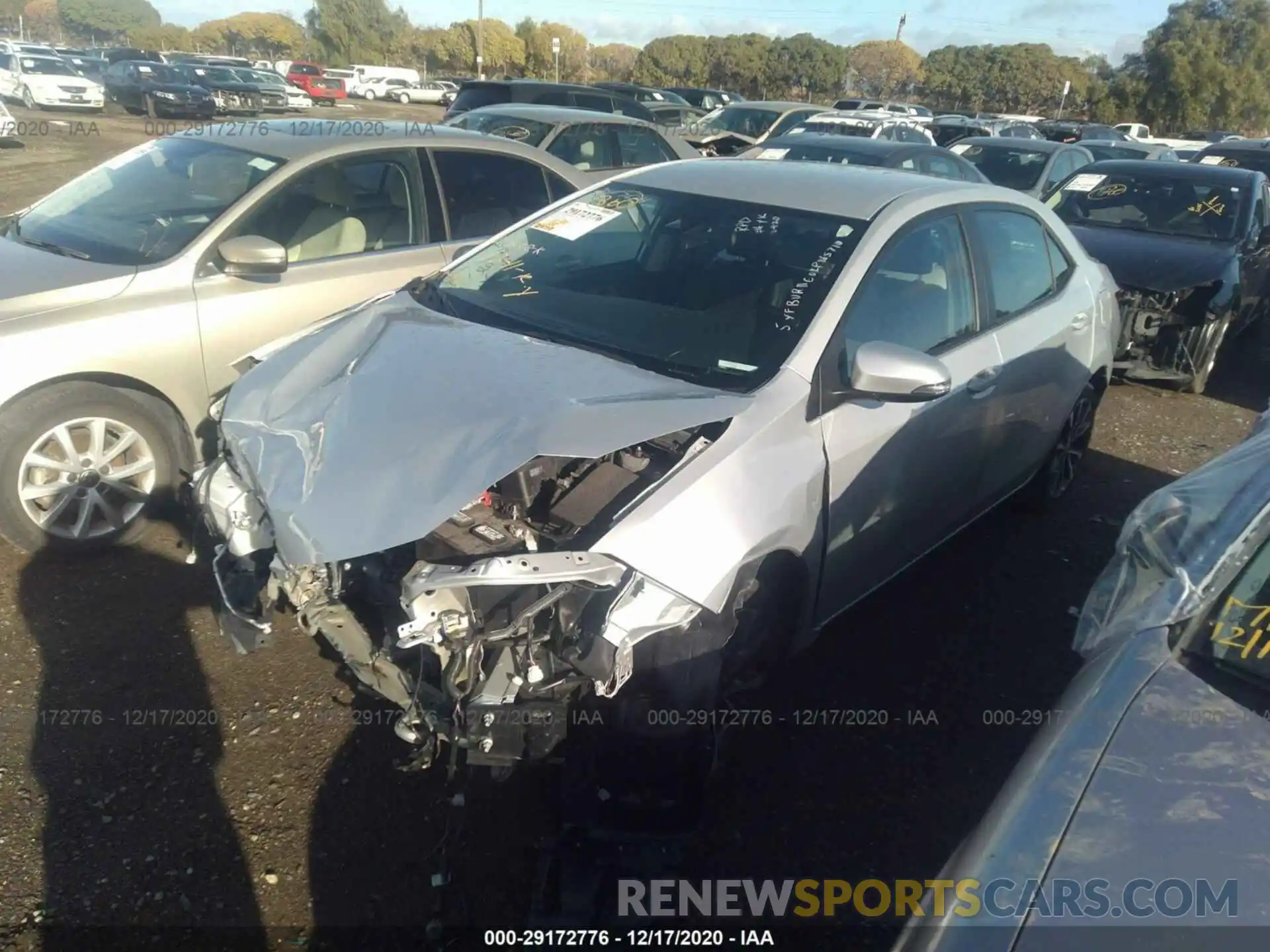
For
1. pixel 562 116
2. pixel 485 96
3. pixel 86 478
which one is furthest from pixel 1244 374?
pixel 485 96

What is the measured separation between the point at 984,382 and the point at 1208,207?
5.66m

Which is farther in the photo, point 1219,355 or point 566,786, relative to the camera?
point 1219,355

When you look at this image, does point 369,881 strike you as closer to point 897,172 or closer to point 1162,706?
point 1162,706

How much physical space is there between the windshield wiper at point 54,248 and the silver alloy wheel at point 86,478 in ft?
2.64

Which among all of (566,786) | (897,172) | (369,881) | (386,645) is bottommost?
(369,881)

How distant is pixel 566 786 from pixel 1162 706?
1.43 m

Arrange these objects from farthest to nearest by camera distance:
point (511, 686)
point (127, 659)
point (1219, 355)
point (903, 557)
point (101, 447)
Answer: point (1219, 355)
point (101, 447)
point (903, 557)
point (127, 659)
point (511, 686)

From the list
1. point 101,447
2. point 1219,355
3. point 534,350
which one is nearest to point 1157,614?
point 534,350

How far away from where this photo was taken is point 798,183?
3.60m

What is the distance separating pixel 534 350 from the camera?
3.00 m

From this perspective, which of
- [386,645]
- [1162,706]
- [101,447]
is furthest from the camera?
[101,447]

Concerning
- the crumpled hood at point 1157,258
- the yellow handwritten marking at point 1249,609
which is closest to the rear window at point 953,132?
the crumpled hood at point 1157,258

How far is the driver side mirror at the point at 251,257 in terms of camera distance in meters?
4.00

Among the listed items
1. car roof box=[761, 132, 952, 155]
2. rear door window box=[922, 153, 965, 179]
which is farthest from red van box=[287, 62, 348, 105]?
rear door window box=[922, 153, 965, 179]
